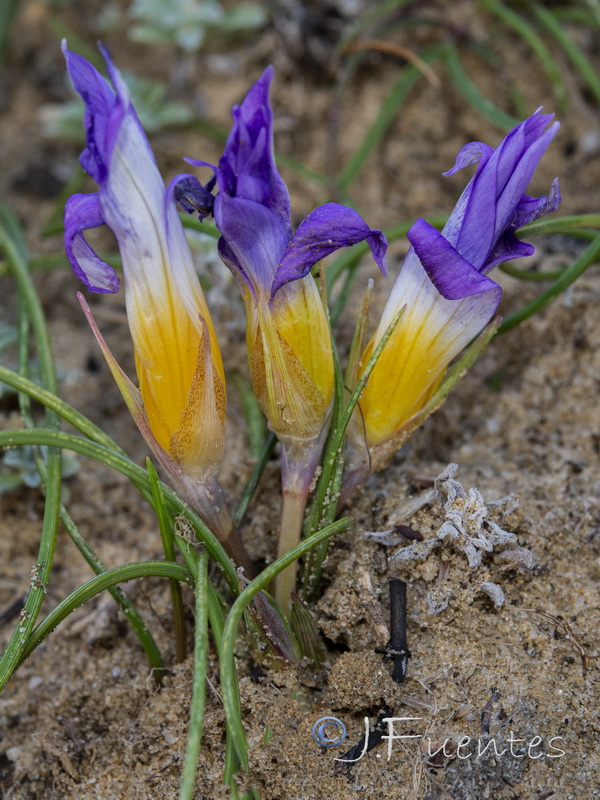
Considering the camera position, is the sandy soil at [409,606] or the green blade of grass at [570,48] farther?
the green blade of grass at [570,48]

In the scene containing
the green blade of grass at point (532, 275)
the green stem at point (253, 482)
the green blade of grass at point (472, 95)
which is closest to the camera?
the green stem at point (253, 482)

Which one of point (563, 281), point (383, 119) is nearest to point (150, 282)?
point (563, 281)

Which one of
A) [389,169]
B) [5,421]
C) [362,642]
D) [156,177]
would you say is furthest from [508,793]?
[389,169]

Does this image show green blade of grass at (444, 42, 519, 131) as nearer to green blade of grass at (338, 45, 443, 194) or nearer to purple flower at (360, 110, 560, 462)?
green blade of grass at (338, 45, 443, 194)

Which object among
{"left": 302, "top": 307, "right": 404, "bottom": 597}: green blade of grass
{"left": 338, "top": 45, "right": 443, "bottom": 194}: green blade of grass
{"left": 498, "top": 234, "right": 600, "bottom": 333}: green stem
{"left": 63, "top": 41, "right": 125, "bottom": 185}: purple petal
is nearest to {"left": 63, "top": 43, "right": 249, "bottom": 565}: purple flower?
{"left": 63, "top": 41, "right": 125, "bottom": 185}: purple petal

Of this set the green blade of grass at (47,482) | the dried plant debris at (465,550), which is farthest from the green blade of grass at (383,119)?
the dried plant debris at (465,550)

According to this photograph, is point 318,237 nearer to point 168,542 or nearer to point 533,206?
point 533,206

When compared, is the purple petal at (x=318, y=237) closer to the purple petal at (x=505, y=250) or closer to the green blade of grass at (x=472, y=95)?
the purple petal at (x=505, y=250)

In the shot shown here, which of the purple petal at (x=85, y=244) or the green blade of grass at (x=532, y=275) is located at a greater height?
the green blade of grass at (x=532, y=275)
